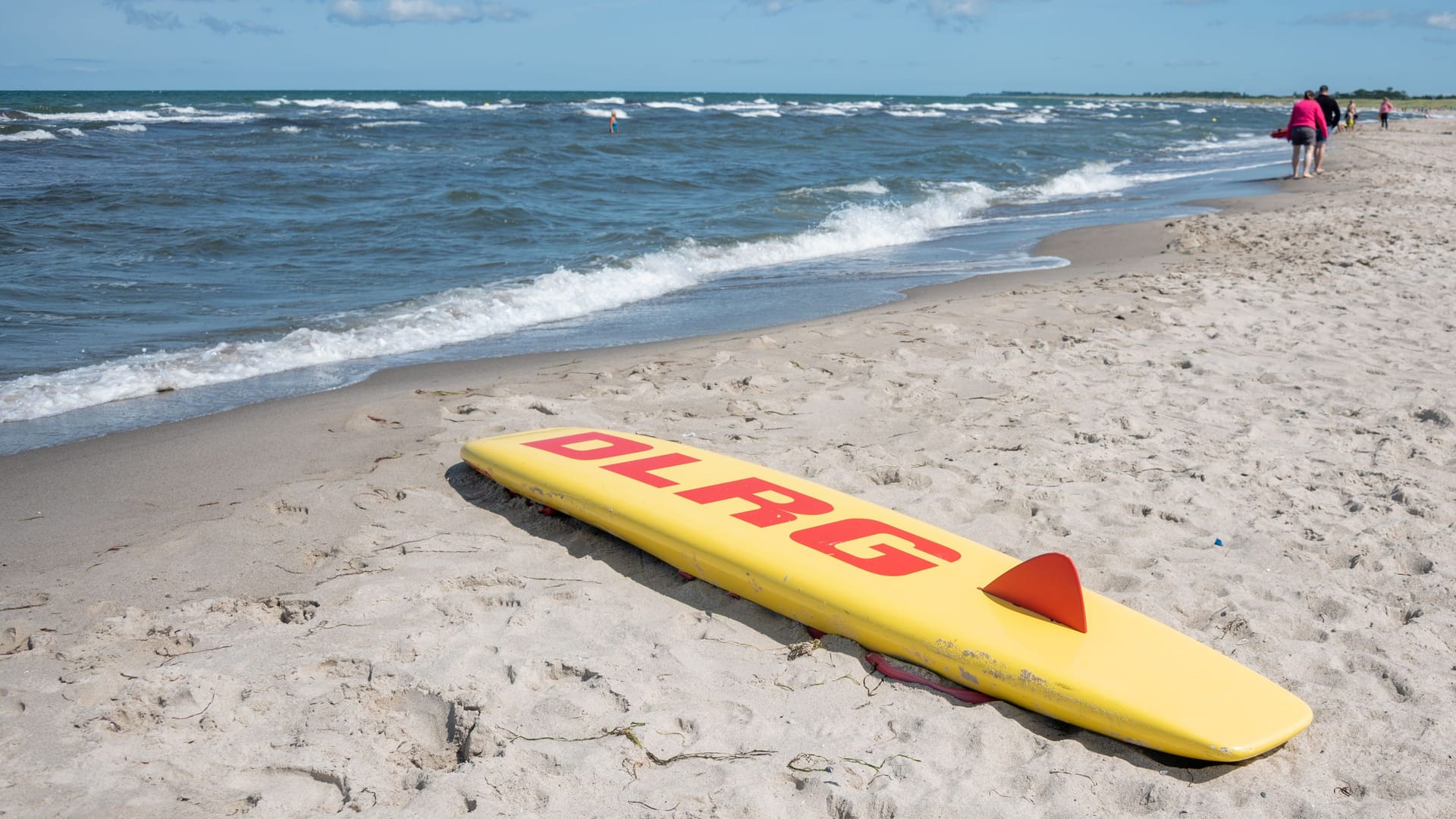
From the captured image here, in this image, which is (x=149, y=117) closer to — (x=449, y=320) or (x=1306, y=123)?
(x=449, y=320)

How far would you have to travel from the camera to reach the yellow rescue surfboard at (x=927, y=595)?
2.58 metres

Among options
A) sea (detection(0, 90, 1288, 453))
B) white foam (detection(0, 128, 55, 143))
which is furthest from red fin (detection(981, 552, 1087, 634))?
white foam (detection(0, 128, 55, 143))

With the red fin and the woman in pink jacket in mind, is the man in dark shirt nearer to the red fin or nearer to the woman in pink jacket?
the woman in pink jacket

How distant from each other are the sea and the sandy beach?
1012 mm

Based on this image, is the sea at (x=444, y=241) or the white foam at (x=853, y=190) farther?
the white foam at (x=853, y=190)

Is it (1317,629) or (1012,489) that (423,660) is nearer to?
(1012,489)

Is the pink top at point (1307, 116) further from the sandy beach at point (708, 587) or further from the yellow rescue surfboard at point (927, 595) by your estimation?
the yellow rescue surfboard at point (927, 595)

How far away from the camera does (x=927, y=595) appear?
301 cm

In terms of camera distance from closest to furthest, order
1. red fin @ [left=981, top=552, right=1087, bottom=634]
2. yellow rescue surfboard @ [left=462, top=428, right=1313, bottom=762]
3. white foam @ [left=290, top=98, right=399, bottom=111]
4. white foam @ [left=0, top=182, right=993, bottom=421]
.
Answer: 1. yellow rescue surfboard @ [left=462, top=428, right=1313, bottom=762]
2. red fin @ [left=981, top=552, right=1087, bottom=634]
3. white foam @ [left=0, top=182, right=993, bottom=421]
4. white foam @ [left=290, top=98, right=399, bottom=111]

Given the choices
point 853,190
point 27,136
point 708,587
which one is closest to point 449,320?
point 708,587

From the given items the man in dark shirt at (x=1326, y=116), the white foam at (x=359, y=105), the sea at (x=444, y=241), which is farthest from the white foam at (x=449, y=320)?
the white foam at (x=359, y=105)

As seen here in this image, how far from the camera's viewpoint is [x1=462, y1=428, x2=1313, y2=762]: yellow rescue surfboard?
8.47 feet

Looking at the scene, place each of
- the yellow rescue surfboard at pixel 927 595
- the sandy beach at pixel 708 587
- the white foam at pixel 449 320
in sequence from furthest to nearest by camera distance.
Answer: the white foam at pixel 449 320, the yellow rescue surfboard at pixel 927 595, the sandy beach at pixel 708 587

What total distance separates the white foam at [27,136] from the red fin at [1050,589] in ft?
83.3
